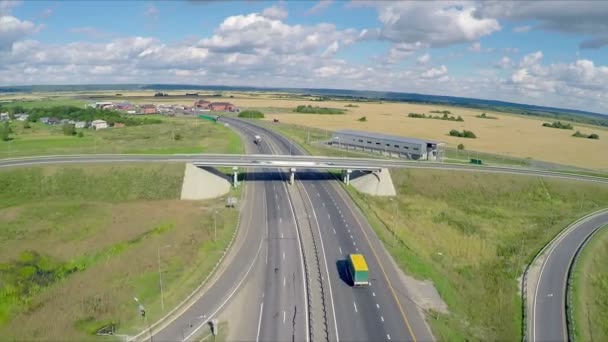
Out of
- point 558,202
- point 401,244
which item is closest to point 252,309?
point 401,244

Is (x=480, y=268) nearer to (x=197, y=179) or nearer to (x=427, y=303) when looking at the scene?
(x=427, y=303)

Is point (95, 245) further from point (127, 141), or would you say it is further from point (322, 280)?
point (127, 141)

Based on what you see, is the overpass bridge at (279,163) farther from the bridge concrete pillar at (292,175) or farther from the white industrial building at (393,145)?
the white industrial building at (393,145)

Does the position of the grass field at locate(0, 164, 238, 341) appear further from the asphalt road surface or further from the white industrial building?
the white industrial building

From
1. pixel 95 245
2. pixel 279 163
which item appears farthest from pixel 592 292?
pixel 95 245

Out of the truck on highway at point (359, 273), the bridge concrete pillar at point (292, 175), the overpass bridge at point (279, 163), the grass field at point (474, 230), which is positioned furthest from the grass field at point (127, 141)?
the truck on highway at point (359, 273)

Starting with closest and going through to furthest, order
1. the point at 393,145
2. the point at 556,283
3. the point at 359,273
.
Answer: the point at 359,273 < the point at 556,283 < the point at 393,145

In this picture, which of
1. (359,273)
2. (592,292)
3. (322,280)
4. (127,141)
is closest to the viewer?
(359,273)

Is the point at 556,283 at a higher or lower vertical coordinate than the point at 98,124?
lower
